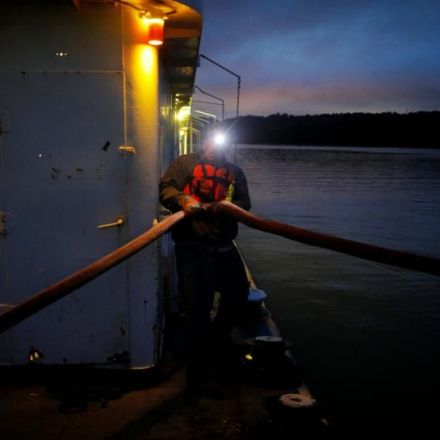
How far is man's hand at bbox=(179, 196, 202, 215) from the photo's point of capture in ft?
14.0

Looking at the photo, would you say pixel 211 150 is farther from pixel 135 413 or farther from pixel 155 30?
pixel 135 413

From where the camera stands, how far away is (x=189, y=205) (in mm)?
4305

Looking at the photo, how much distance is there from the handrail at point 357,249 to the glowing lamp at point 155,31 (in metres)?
1.72

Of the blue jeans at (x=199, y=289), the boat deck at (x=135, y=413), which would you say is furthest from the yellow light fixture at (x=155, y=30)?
the boat deck at (x=135, y=413)

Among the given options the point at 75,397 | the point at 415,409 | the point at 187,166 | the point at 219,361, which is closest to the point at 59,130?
the point at 187,166

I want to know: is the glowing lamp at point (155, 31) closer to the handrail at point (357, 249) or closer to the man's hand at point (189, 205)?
the man's hand at point (189, 205)

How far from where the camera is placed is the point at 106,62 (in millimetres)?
4312

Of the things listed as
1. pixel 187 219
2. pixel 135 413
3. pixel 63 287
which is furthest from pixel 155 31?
pixel 135 413

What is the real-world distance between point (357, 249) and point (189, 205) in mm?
1725

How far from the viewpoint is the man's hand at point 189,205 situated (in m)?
4.28

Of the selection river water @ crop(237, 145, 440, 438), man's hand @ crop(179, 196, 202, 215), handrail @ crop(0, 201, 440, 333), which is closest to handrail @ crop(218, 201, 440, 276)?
handrail @ crop(0, 201, 440, 333)

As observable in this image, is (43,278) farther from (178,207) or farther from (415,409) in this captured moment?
(415,409)

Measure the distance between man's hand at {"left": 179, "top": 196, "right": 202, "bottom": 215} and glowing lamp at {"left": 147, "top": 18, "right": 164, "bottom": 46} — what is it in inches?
54.2

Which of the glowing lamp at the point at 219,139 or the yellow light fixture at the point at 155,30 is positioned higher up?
the yellow light fixture at the point at 155,30
